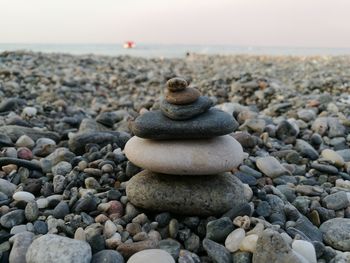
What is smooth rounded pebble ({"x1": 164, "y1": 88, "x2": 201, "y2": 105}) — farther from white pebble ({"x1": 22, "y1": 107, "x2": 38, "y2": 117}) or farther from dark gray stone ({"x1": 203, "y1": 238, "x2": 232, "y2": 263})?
white pebble ({"x1": 22, "y1": 107, "x2": 38, "y2": 117})

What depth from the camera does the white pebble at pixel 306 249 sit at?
230cm

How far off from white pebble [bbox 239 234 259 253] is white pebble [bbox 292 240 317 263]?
0.23 m

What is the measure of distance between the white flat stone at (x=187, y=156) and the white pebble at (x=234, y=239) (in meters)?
0.45

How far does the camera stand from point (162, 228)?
2.63 m

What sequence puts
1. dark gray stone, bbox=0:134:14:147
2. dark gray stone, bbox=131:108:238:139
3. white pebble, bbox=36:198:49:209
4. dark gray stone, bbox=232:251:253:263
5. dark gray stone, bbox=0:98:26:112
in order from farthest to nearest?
1. dark gray stone, bbox=0:98:26:112
2. dark gray stone, bbox=0:134:14:147
3. white pebble, bbox=36:198:49:209
4. dark gray stone, bbox=131:108:238:139
5. dark gray stone, bbox=232:251:253:263

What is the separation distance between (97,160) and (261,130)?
2.14 metres

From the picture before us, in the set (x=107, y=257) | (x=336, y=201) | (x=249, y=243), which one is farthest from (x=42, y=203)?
(x=336, y=201)

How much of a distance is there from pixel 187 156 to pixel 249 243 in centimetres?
69

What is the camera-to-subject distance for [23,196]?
296 centimetres

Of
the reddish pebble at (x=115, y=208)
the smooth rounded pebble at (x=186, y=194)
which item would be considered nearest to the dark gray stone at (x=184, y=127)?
the smooth rounded pebble at (x=186, y=194)

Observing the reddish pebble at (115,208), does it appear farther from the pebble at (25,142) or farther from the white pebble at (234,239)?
the pebble at (25,142)

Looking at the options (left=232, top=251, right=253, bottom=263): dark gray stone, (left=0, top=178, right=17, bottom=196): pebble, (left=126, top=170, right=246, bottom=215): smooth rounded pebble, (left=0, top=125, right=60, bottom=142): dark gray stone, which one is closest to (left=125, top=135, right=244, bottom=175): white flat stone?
(left=126, top=170, right=246, bottom=215): smooth rounded pebble

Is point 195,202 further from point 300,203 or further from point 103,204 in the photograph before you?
point 300,203

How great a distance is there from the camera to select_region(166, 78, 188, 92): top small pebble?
278 centimetres
